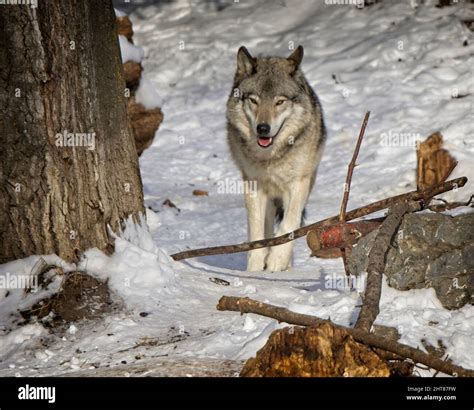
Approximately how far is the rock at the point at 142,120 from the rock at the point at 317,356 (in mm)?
6543

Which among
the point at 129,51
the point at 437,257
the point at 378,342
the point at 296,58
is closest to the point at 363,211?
the point at 437,257

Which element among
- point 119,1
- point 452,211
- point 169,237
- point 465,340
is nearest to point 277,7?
point 119,1

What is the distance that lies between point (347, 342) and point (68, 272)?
1892mm

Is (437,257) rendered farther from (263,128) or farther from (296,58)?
(296,58)

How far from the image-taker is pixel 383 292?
174 inches

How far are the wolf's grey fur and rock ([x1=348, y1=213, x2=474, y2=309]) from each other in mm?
2368

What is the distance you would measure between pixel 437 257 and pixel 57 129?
2235 millimetres

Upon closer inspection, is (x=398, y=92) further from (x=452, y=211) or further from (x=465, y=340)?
(x=465, y=340)

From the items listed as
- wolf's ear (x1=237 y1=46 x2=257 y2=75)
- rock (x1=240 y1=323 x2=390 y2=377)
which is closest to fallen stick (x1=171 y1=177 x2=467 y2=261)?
rock (x1=240 y1=323 x2=390 y2=377)

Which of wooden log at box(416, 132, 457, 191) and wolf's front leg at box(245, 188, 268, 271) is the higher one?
wooden log at box(416, 132, 457, 191)

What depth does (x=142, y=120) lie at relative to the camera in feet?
31.5

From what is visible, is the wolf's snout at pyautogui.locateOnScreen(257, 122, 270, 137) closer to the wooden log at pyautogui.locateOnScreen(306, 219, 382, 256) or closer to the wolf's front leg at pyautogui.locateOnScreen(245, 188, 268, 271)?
the wolf's front leg at pyautogui.locateOnScreen(245, 188, 268, 271)

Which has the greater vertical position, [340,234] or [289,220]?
[340,234]

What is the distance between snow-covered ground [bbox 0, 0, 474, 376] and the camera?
411cm
